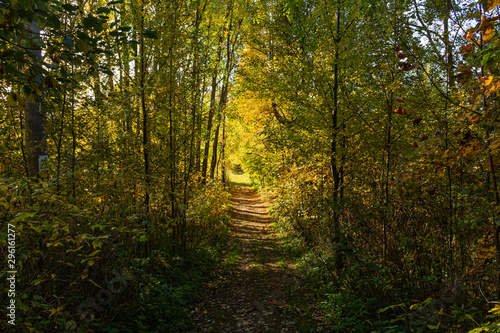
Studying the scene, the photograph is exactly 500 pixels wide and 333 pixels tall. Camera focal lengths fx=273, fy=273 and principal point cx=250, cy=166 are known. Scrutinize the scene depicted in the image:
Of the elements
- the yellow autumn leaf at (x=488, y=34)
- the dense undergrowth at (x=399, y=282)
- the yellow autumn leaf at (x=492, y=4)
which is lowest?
the dense undergrowth at (x=399, y=282)

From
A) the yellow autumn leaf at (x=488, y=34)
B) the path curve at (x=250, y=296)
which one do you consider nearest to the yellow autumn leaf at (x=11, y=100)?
the yellow autumn leaf at (x=488, y=34)

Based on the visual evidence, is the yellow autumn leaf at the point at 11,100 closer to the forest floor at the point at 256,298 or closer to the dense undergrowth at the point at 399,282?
the forest floor at the point at 256,298

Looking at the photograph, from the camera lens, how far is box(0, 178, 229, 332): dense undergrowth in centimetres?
253

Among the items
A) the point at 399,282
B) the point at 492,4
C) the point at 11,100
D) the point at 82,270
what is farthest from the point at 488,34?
the point at 82,270

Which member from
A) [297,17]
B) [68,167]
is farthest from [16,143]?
[297,17]

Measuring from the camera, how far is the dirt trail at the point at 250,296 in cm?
454

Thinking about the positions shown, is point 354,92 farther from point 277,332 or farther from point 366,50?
point 277,332

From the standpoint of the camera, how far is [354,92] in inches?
213

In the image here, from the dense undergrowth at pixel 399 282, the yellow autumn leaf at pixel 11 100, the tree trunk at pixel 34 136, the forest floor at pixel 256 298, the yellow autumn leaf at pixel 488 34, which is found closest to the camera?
the yellow autumn leaf at pixel 11 100

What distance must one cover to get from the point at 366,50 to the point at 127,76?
14.1 feet

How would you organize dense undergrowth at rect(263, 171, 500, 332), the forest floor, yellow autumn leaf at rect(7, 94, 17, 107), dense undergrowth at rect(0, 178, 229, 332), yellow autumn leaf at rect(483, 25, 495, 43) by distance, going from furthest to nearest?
1. the forest floor
2. dense undergrowth at rect(263, 171, 500, 332)
3. dense undergrowth at rect(0, 178, 229, 332)
4. yellow autumn leaf at rect(483, 25, 495, 43)
5. yellow autumn leaf at rect(7, 94, 17, 107)

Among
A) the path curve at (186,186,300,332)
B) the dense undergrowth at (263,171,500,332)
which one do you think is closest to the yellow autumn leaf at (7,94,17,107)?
the path curve at (186,186,300,332)

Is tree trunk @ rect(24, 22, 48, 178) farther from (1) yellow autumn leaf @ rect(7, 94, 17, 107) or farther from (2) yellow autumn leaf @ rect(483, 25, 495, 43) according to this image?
(2) yellow autumn leaf @ rect(483, 25, 495, 43)

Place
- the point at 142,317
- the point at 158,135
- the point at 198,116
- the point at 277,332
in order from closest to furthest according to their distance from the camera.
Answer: the point at 142,317, the point at 277,332, the point at 158,135, the point at 198,116
